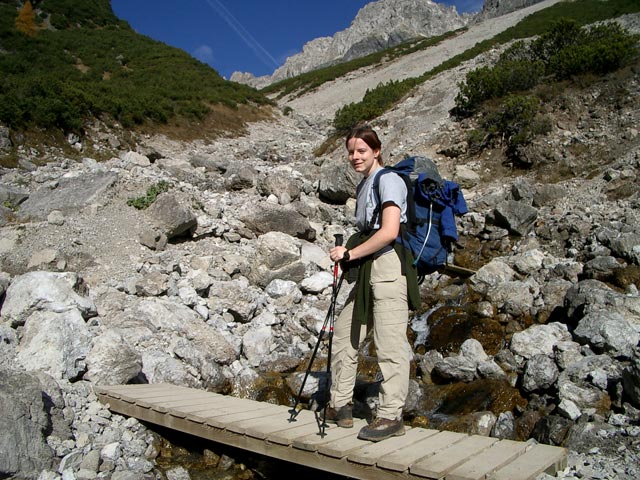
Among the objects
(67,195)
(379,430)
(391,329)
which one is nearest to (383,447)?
(379,430)

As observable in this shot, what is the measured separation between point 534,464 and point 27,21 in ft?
133

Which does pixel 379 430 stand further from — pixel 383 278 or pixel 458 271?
pixel 458 271

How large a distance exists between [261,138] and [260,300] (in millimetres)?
19368

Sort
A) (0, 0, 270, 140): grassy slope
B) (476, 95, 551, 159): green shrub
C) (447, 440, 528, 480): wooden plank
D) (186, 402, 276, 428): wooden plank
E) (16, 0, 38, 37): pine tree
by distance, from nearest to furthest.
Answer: (447, 440, 528, 480): wooden plank, (186, 402, 276, 428): wooden plank, (476, 95, 551, 159): green shrub, (0, 0, 270, 140): grassy slope, (16, 0, 38, 37): pine tree

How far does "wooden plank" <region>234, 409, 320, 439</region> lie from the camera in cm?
443

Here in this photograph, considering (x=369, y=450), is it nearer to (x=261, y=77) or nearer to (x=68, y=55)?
(x=68, y=55)

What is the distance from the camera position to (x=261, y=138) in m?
26.9

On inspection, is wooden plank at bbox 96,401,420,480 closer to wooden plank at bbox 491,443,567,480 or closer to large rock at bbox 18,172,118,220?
wooden plank at bbox 491,443,567,480

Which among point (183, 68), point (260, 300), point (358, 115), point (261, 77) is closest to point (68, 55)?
point (183, 68)

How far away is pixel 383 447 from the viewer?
3893 millimetres

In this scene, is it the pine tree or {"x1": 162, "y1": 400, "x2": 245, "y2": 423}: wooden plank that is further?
the pine tree

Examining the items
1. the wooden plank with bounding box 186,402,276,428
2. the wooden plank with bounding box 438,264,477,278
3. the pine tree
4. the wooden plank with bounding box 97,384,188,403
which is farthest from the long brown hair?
the pine tree

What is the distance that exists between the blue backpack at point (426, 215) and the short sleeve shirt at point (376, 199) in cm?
5

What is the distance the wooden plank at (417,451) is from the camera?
354 centimetres
